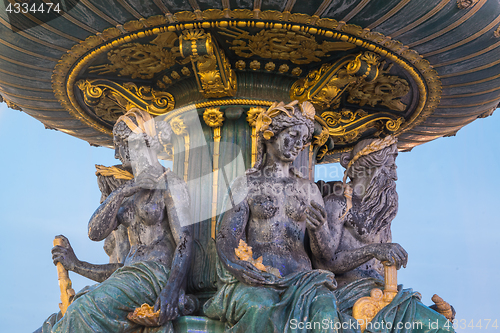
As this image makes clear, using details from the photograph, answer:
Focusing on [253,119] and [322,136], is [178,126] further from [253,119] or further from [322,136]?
[322,136]

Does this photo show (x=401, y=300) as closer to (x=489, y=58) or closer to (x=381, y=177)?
(x=381, y=177)

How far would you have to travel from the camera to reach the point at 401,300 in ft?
20.3

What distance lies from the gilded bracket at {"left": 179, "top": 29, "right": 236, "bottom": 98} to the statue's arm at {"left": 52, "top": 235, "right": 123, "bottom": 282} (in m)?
2.34

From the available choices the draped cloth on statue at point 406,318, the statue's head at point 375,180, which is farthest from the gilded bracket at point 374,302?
the statue's head at point 375,180

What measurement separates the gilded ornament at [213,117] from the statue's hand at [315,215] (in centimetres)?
163

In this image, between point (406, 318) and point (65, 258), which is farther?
point (65, 258)

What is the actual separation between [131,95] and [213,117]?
1.29m

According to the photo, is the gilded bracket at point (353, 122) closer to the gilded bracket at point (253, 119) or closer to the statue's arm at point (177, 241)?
the gilded bracket at point (253, 119)

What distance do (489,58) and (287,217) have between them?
9.51 feet

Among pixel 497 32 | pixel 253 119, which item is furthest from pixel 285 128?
pixel 497 32

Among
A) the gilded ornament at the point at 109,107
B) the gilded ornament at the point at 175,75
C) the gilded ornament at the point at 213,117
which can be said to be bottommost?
the gilded ornament at the point at 213,117

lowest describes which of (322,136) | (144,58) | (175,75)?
(322,136)

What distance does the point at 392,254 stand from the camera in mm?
6426

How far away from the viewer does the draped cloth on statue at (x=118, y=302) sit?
5984mm
